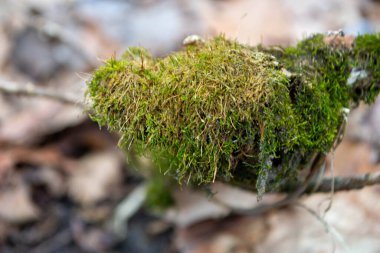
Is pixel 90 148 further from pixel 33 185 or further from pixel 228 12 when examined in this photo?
pixel 228 12

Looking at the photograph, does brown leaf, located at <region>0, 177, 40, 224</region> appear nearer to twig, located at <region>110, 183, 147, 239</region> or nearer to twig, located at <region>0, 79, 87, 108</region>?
twig, located at <region>110, 183, 147, 239</region>

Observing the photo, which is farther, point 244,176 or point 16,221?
point 16,221

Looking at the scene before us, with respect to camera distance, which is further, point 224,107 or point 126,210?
point 126,210

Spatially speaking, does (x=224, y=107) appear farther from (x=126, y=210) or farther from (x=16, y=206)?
(x=16, y=206)

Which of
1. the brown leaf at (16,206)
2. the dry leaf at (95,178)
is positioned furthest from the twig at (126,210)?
the brown leaf at (16,206)

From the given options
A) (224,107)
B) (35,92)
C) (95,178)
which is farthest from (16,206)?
(224,107)

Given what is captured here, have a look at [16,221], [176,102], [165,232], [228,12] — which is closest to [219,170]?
[176,102]
